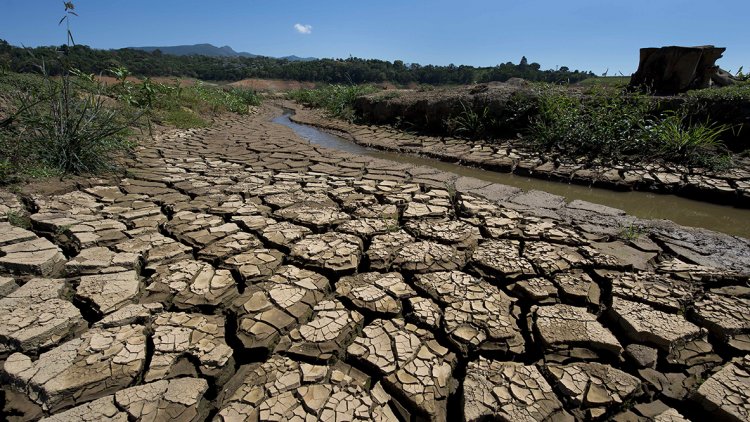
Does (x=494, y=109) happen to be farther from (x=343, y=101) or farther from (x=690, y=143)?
(x=343, y=101)

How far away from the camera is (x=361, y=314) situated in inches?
64.6

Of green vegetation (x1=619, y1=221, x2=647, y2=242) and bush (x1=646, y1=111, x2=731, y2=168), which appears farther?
bush (x1=646, y1=111, x2=731, y2=168)

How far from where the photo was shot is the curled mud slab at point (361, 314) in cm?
124

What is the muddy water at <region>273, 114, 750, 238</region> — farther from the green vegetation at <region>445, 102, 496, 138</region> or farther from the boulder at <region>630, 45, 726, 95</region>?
the boulder at <region>630, 45, 726, 95</region>

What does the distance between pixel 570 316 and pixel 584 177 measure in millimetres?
2926

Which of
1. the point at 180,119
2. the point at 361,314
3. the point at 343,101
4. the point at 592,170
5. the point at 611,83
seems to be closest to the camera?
the point at 361,314

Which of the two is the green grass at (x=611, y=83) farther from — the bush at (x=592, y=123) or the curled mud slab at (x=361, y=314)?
the curled mud slab at (x=361, y=314)

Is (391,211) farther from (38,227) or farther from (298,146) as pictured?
(298,146)

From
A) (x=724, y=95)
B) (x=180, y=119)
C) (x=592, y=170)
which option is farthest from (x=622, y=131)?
(x=180, y=119)

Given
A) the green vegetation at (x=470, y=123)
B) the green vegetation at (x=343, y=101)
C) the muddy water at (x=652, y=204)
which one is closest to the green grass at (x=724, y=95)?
the muddy water at (x=652, y=204)

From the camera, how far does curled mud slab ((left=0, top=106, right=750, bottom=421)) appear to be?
4.05 feet

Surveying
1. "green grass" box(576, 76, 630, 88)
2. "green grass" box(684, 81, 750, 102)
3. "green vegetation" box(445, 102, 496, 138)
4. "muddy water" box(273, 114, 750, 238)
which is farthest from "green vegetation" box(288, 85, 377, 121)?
"green grass" box(684, 81, 750, 102)

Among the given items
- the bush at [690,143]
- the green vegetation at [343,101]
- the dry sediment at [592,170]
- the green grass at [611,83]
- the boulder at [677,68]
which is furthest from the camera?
the green vegetation at [343,101]

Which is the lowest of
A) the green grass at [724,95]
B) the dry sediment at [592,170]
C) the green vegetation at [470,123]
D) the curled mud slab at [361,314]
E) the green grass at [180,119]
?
the curled mud slab at [361,314]
